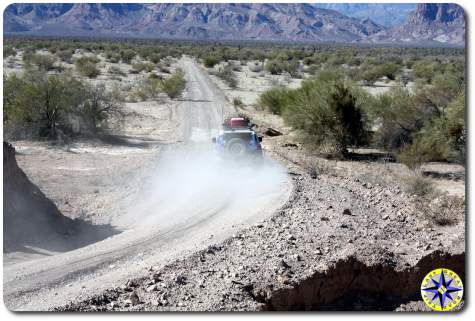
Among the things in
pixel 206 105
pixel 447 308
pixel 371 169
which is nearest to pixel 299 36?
pixel 206 105

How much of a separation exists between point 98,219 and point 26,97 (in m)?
14.2

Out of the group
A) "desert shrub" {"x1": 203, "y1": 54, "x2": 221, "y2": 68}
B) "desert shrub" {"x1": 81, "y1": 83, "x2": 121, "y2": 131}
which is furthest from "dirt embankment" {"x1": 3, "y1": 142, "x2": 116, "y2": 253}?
"desert shrub" {"x1": 203, "y1": 54, "x2": 221, "y2": 68}

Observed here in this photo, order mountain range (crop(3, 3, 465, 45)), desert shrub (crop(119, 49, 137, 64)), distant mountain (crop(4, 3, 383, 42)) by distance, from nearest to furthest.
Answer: mountain range (crop(3, 3, 465, 45)) < distant mountain (crop(4, 3, 383, 42)) < desert shrub (crop(119, 49, 137, 64))

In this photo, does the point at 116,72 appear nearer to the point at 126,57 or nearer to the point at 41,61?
the point at 41,61

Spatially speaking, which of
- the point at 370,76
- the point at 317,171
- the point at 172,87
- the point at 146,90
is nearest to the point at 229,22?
the point at 317,171

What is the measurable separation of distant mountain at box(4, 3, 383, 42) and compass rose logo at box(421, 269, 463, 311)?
9.15 meters

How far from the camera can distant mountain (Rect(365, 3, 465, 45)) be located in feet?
44.7

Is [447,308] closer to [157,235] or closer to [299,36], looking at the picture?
[157,235]

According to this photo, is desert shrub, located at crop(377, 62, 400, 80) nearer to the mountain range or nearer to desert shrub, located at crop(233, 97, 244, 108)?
the mountain range

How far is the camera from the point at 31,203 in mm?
15883

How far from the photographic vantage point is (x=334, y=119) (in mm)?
28531

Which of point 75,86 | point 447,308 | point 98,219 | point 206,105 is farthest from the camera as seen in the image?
point 206,105

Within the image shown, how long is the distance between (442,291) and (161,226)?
7150 millimetres

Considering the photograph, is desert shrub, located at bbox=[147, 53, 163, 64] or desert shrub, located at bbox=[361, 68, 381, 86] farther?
desert shrub, located at bbox=[147, 53, 163, 64]
